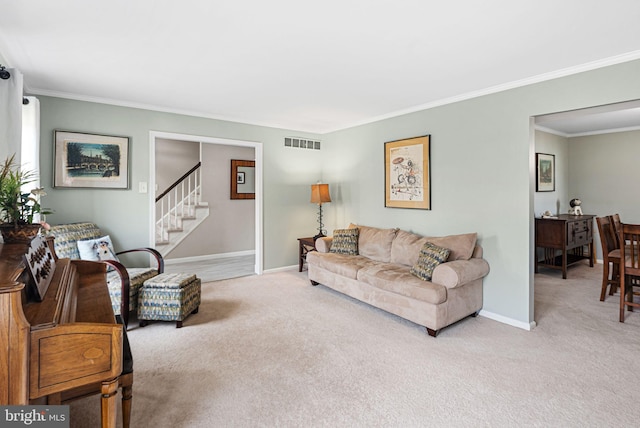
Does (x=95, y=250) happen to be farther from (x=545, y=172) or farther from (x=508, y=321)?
(x=545, y=172)

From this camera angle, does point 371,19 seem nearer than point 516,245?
Yes

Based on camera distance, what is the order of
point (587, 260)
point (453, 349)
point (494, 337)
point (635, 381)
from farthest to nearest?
point (587, 260)
point (494, 337)
point (453, 349)
point (635, 381)

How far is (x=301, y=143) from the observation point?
570cm

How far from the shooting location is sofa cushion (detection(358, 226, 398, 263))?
4.32 metres

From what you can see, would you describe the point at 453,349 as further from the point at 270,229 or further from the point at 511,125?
the point at 270,229

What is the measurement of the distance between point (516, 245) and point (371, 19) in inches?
102

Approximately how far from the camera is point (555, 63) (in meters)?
2.86

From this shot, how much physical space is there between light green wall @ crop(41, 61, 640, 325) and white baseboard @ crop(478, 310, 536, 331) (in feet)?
0.10

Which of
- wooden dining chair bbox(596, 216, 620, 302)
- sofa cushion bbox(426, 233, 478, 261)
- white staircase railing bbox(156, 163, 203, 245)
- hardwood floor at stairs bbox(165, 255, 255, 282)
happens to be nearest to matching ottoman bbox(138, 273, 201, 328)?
hardwood floor at stairs bbox(165, 255, 255, 282)

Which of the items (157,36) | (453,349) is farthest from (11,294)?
Result: (453,349)

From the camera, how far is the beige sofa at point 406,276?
10.2 feet

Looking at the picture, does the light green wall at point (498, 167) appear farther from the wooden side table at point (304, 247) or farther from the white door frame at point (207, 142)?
the white door frame at point (207, 142)

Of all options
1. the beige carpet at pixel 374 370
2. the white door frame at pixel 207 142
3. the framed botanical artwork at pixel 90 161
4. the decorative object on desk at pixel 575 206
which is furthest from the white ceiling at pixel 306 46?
the decorative object on desk at pixel 575 206

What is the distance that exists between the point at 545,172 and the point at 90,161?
7.01 meters
